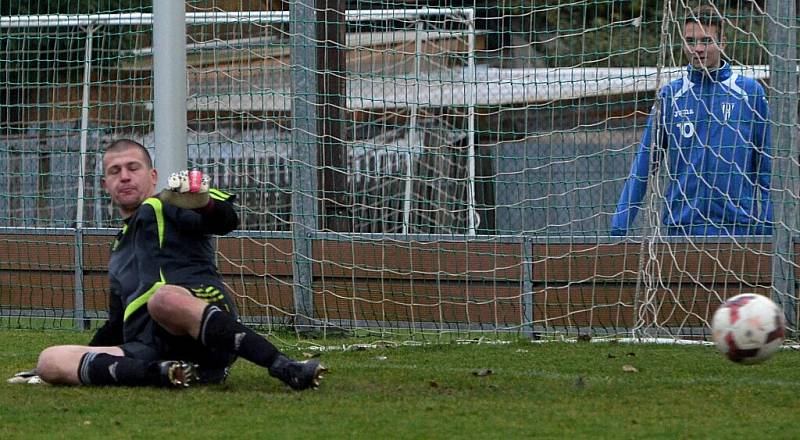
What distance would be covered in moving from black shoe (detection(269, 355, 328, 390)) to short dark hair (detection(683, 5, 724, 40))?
3720mm

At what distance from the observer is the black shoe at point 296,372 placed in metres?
5.78

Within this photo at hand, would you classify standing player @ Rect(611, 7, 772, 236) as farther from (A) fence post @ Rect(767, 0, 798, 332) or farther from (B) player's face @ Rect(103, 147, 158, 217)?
(B) player's face @ Rect(103, 147, 158, 217)

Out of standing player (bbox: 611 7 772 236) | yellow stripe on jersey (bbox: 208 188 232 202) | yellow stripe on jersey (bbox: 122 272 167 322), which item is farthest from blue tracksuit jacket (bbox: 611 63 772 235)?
yellow stripe on jersey (bbox: 122 272 167 322)

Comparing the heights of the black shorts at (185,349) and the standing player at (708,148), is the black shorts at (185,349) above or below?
below

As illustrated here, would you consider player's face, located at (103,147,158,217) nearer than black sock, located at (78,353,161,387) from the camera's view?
No

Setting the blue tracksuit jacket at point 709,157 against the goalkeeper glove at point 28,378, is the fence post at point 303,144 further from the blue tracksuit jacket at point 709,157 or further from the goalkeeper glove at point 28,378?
the goalkeeper glove at point 28,378

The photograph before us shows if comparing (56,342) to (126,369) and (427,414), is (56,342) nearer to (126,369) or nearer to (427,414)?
(126,369)

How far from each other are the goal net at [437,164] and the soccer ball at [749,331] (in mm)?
2505

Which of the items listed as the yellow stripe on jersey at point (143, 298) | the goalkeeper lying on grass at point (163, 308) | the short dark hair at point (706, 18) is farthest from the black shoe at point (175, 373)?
the short dark hair at point (706, 18)

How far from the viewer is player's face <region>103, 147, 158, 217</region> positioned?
6223 millimetres

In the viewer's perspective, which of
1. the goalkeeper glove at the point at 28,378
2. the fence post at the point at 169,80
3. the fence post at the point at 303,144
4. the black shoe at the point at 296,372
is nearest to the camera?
the black shoe at the point at 296,372

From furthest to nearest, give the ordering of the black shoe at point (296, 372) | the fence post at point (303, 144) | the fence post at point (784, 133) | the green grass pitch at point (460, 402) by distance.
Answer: the fence post at point (303, 144) < the fence post at point (784, 133) < the black shoe at point (296, 372) < the green grass pitch at point (460, 402)

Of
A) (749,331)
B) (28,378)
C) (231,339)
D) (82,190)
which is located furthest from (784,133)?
(82,190)

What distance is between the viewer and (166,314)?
582 cm
